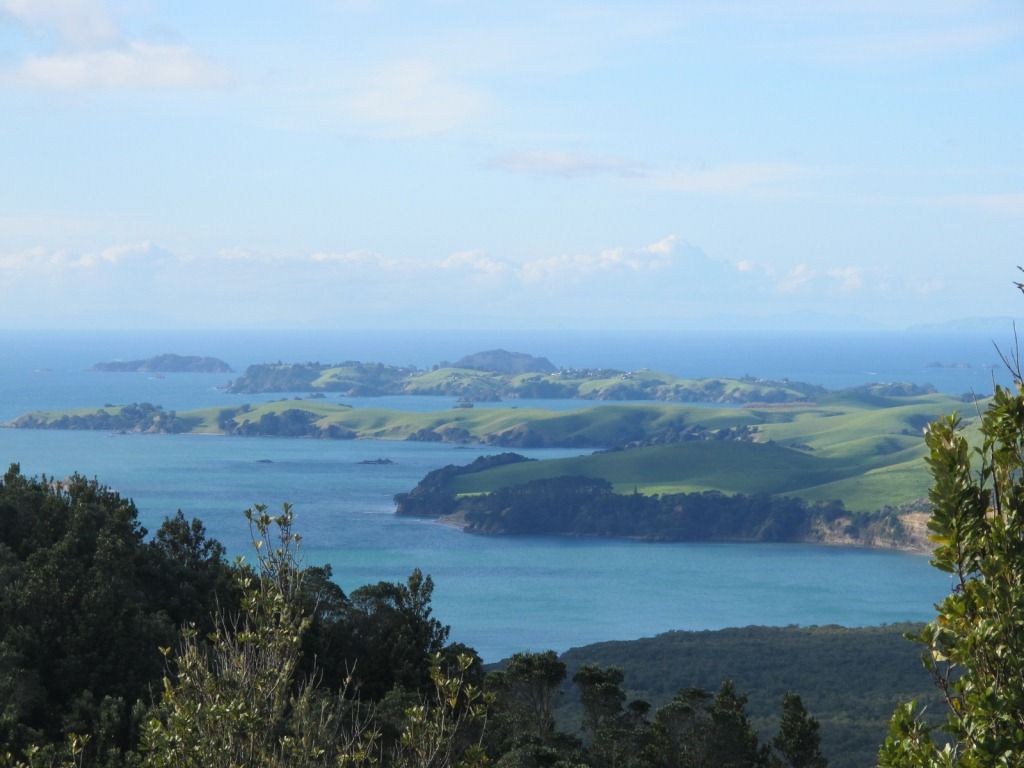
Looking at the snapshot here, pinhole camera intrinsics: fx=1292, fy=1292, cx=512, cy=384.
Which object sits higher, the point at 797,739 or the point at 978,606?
the point at 978,606

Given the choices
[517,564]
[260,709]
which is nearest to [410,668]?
[260,709]

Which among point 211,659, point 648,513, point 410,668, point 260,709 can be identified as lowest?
point 648,513

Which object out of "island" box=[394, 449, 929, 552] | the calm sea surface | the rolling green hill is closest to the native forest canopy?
the calm sea surface

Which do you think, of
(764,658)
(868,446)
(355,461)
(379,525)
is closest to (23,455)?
(355,461)

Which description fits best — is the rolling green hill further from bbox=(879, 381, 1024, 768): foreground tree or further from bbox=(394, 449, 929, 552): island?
bbox=(879, 381, 1024, 768): foreground tree

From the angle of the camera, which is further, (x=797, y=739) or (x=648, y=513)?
(x=648, y=513)

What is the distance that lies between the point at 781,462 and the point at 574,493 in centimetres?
2307

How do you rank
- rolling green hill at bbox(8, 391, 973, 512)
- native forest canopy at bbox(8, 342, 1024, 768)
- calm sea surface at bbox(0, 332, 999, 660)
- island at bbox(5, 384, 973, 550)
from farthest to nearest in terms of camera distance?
rolling green hill at bbox(8, 391, 973, 512) < island at bbox(5, 384, 973, 550) < calm sea surface at bbox(0, 332, 999, 660) < native forest canopy at bbox(8, 342, 1024, 768)

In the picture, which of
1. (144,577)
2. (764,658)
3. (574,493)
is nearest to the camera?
(144,577)

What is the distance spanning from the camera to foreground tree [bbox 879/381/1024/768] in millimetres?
5953

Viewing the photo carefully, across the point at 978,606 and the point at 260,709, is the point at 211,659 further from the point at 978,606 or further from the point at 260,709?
the point at 978,606

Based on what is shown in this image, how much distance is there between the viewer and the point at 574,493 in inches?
4515

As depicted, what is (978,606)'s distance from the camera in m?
6.38

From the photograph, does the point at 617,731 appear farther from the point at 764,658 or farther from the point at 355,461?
the point at 355,461
